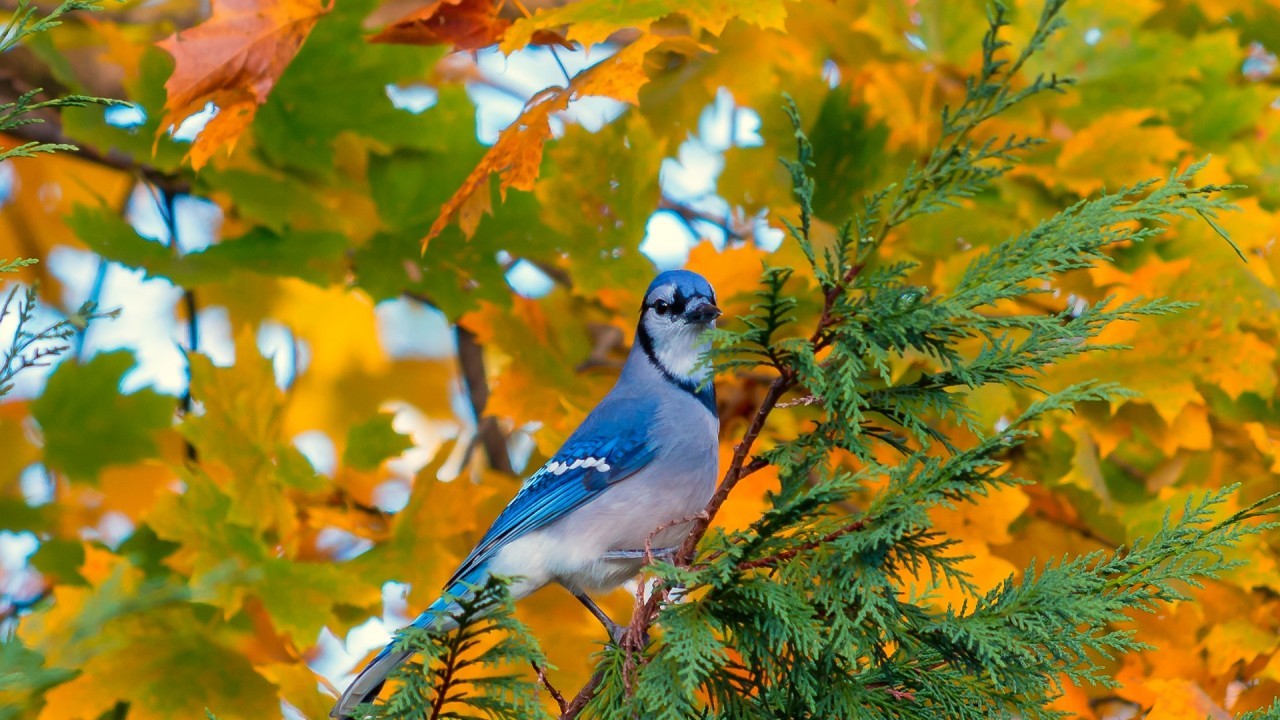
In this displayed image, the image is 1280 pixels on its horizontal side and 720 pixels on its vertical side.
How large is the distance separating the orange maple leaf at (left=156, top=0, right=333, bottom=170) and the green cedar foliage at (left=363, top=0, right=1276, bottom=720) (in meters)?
0.93

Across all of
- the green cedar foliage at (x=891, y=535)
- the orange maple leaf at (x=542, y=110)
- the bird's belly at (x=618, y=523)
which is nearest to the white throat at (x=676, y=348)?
the bird's belly at (x=618, y=523)

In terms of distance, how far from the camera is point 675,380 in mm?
2035

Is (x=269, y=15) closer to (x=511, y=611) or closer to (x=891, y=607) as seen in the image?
(x=511, y=611)

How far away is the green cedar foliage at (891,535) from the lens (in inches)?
44.9

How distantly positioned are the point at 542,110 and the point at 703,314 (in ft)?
1.27

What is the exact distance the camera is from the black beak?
179cm

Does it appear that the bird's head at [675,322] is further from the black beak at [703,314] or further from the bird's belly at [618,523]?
the bird's belly at [618,523]

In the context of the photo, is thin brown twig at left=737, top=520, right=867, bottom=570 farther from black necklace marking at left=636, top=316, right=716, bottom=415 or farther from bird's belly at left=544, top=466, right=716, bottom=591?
black necklace marking at left=636, top=316, right=716, bottom=415

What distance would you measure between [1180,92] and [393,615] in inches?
77.2

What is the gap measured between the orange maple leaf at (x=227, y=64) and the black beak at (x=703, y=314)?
710 millimetres

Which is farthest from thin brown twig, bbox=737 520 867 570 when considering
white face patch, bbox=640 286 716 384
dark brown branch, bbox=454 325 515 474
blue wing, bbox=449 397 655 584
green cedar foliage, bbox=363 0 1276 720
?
dark brown branch, bbox=454 325 515 474

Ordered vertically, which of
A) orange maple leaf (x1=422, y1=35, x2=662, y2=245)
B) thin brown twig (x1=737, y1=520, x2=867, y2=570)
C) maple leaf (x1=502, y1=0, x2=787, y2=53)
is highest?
maple leaf (x1=502, y1=0, x2=787, y2=53)

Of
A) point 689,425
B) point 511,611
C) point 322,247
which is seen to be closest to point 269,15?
point 322,247

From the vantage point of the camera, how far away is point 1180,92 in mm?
2350
